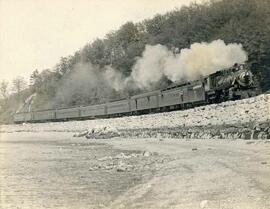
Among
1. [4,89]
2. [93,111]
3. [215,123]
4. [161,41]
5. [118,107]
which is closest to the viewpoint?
[4,89]

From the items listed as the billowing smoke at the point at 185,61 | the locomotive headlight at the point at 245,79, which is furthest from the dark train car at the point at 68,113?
the locomotive headlight at the point at 245,79

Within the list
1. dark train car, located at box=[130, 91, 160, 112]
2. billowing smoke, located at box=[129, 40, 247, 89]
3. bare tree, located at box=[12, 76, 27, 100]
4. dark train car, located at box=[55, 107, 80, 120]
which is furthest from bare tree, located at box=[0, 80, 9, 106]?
billowing smoke, located at box=[129, 40, 247, 89]

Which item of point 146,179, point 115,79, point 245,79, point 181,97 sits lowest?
point 146,179

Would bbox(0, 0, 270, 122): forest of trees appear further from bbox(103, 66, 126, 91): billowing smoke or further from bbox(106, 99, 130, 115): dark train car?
bbox(106, 99, 130, 115): dark train car

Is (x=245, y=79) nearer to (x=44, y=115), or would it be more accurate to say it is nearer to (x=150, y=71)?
(x=150, y=71)

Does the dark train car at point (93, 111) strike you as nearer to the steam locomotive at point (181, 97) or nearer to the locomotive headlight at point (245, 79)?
the steam locomotive at point (181, 97)

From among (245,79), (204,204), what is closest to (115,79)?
(245,79)
